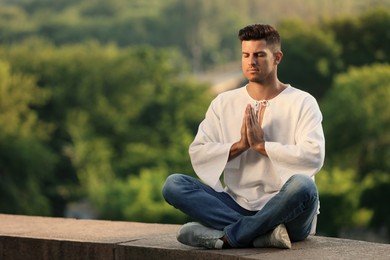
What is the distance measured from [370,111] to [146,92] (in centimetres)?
1848

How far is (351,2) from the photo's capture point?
86.2 meters

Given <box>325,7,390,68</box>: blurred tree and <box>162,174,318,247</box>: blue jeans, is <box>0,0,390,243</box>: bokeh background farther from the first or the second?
<box>162,174,318,247</box>: blue jeans

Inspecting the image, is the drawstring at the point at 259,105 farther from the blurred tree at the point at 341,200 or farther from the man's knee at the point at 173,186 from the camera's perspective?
the blurred tree at the point at 341,200

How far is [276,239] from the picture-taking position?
16.0 feet

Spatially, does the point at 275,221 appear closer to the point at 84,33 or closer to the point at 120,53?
the point at 120,53

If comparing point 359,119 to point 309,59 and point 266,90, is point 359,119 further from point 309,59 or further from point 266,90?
point 266,90

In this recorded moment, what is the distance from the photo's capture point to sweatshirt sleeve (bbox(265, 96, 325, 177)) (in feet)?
15.7

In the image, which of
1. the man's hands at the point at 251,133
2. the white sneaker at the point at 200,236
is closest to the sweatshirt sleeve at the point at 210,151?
the man's hands at the point at 251,133

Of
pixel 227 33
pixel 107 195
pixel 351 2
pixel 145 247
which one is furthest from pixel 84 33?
pixel 145 247

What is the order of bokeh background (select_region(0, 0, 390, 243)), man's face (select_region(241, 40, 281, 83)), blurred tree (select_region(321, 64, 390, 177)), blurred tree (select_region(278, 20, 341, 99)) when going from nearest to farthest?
1. man's face (select_region(241, 40, 281, 83))
2. bokeh background (select_region(0, 0, 390, 243))
3. blurred tree (select_region(321, 64, 390, 177))
4. blurred tree (select_region(278, 20, 341, 99))

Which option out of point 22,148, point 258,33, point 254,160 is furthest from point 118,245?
point 22,148

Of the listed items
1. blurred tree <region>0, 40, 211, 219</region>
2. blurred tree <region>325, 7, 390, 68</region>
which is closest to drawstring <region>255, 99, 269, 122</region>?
blurred tree <region>0, 40, 211, 219</region>

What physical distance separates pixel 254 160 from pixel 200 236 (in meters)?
0.45

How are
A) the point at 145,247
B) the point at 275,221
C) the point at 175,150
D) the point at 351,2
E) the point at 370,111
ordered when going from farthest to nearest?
1. the point at 351,2
2. the point at 175,150
3. the point at 370,111
4. the point at 145,247
5. the point at 275,221
